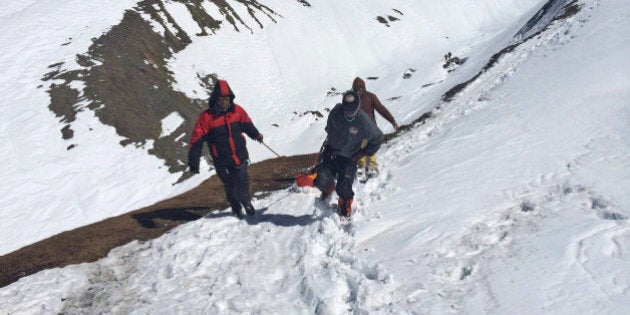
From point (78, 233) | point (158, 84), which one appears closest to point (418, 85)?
point (158, 84)

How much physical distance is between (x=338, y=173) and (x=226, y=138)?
226cm

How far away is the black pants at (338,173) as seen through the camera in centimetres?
834

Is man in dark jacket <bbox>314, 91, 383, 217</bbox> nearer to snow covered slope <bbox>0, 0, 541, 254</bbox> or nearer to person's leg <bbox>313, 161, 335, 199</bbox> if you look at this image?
person's leg <bbox>313, 161, 335, 199</bbox>

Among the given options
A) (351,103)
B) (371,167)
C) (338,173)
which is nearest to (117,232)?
(338,173)

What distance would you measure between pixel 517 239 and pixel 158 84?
3112 centimetres

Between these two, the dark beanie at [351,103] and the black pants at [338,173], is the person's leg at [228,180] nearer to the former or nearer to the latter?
the black pants at [338,173]

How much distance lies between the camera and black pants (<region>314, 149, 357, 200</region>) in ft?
27.3

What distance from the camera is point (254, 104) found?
39281mm

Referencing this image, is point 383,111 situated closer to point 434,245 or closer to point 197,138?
point 197,138

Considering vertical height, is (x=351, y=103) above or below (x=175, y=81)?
below

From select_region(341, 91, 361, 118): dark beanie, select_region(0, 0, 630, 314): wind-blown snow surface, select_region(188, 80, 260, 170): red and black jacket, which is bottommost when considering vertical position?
select_region(0, 0, 630, 314): wind-blown snow surface

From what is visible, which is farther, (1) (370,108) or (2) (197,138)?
(1) (370,108)

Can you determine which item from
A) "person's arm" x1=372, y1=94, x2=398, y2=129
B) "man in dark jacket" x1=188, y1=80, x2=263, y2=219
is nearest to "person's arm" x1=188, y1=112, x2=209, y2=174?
"man in dark jacket" x1=188, y1=80, x2=263, y2=219

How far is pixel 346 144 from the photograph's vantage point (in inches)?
326
